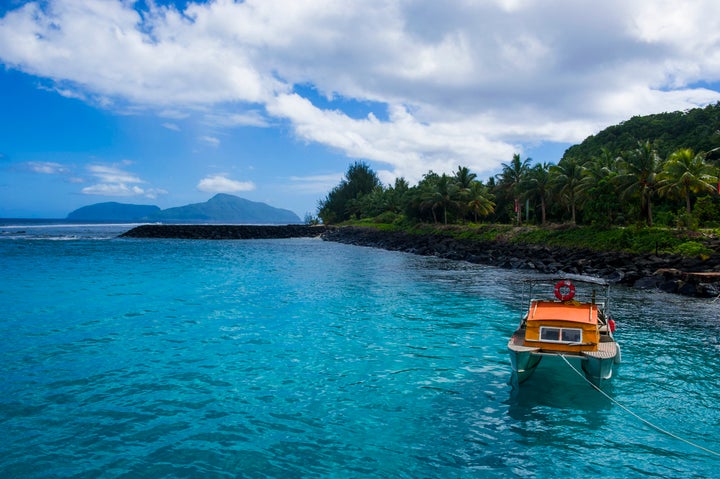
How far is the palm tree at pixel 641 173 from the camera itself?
1667 inches

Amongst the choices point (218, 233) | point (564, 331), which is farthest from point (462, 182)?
point (564, 331)

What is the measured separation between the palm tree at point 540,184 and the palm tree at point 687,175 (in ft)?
56.6

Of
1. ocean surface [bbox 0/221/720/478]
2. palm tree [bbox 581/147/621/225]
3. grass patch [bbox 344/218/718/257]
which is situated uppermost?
palm tree [bbox 581/147/621/225]

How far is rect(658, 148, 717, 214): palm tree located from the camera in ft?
129

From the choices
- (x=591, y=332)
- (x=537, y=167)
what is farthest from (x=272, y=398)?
(x=537, y=167)

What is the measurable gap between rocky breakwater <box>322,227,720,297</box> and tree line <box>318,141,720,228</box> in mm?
7532

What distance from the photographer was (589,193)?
4731cm

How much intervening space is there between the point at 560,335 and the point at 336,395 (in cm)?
614

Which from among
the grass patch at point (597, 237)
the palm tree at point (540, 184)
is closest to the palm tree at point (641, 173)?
the grass patch at point (597, 237)

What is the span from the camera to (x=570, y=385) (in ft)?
42.0

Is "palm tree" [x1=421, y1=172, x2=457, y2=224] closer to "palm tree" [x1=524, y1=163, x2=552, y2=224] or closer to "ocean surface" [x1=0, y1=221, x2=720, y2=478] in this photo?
"palm tree" [x1=524, y1=163, x2=552, y2=224]

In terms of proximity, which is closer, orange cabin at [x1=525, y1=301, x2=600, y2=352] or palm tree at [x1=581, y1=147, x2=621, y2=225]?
orange cabin at [x1=525, y1=301, x2=600, y2=352]

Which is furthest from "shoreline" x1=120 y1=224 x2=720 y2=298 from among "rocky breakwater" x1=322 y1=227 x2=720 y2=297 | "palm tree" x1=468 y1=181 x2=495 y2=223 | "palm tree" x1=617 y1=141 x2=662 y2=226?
"palm tree" x1=468 y1=181 x2=495 y2=223

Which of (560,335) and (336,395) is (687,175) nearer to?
(560,335)
